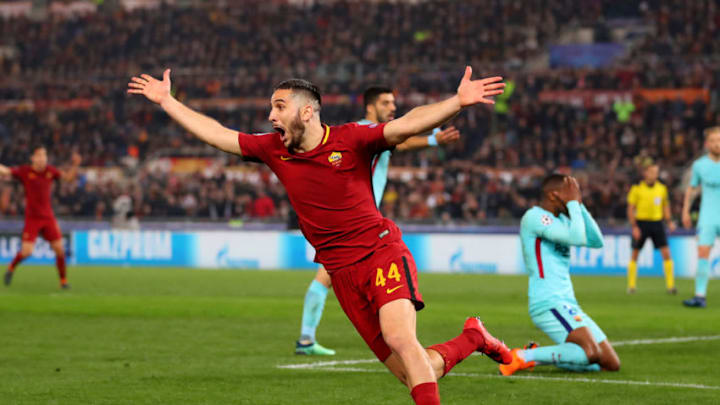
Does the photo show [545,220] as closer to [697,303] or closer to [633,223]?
[697,303]

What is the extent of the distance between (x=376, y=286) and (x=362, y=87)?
3347 cm

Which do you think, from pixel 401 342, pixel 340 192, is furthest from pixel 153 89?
pixel 401 342

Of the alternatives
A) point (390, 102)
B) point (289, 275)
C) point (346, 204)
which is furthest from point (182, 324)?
point (289, 275)

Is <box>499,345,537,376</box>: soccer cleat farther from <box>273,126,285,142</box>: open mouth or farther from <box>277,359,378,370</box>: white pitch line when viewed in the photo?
<box>273,126,285,142</box>: open mouth

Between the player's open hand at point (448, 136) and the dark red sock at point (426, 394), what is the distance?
266 centimetres

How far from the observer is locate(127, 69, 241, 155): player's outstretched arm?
6180 mm

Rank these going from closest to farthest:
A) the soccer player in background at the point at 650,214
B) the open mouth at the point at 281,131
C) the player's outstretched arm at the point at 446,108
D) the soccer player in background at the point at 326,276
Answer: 1. the player's outstretched arm at the point at 446,108
2. the open mouth at the point at 281,131
3. the soccer player in background at the point at 326,276
4. the soccer player in background at the point at 650,214

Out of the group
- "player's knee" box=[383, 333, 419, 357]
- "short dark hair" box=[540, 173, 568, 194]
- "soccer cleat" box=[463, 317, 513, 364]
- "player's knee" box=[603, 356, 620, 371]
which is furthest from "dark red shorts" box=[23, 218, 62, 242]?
"player's knee" box=[383, 333, 419, 357]

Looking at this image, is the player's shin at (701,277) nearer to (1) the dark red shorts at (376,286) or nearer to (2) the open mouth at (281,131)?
(1) the dark red shorts at (376,286)

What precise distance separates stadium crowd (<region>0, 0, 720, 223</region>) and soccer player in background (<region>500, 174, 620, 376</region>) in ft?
60.5

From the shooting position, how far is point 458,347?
632 cm

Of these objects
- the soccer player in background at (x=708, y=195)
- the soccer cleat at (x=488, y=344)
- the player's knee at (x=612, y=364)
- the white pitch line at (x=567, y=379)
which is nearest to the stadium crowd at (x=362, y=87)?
the soccer player in background at (x=708, y=195)

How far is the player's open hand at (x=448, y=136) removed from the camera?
7769 mm

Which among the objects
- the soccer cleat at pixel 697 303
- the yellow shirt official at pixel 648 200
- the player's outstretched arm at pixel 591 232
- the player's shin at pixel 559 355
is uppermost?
the player's outstretched arm at pixel 591 232
